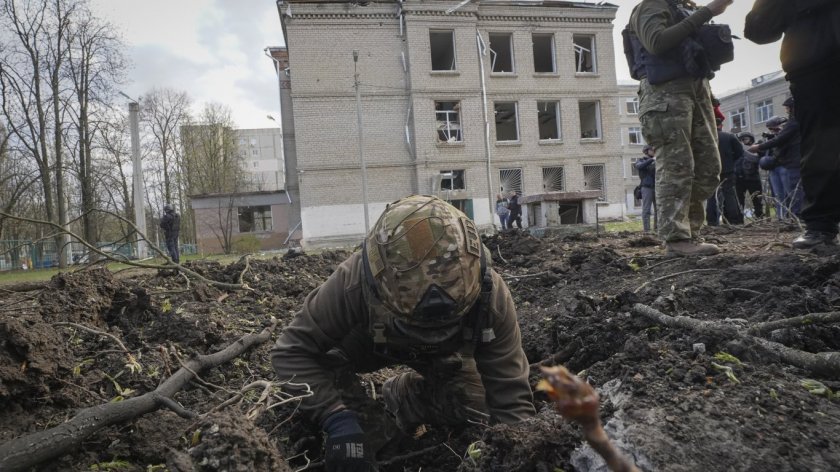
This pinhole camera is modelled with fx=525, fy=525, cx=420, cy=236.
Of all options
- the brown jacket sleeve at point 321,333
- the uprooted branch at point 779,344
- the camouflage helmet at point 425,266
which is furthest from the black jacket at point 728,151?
the brown jacket sleeve at point 321,333

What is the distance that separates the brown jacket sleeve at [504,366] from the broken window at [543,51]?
23566mm

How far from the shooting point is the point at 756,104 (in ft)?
126

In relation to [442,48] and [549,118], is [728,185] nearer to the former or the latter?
[442,48]

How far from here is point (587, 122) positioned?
83.6ft

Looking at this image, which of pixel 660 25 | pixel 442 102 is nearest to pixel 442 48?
pixel 442 102

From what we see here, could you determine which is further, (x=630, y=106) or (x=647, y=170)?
(x=630, y=106)

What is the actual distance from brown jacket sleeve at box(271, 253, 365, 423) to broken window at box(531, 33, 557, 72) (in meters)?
23.7

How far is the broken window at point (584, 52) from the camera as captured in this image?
79.1 ft

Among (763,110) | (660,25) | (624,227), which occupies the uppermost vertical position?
(763,110)

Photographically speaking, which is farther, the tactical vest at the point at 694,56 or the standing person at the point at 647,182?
the standing person at the point at 647,182

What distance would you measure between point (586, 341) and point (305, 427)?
1303 millimetres

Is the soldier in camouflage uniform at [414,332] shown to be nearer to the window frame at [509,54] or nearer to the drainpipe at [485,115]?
the drainpipe at [485,115]

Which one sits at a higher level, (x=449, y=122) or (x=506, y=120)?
(x=506, y=120)

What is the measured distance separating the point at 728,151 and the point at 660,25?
4.21m
